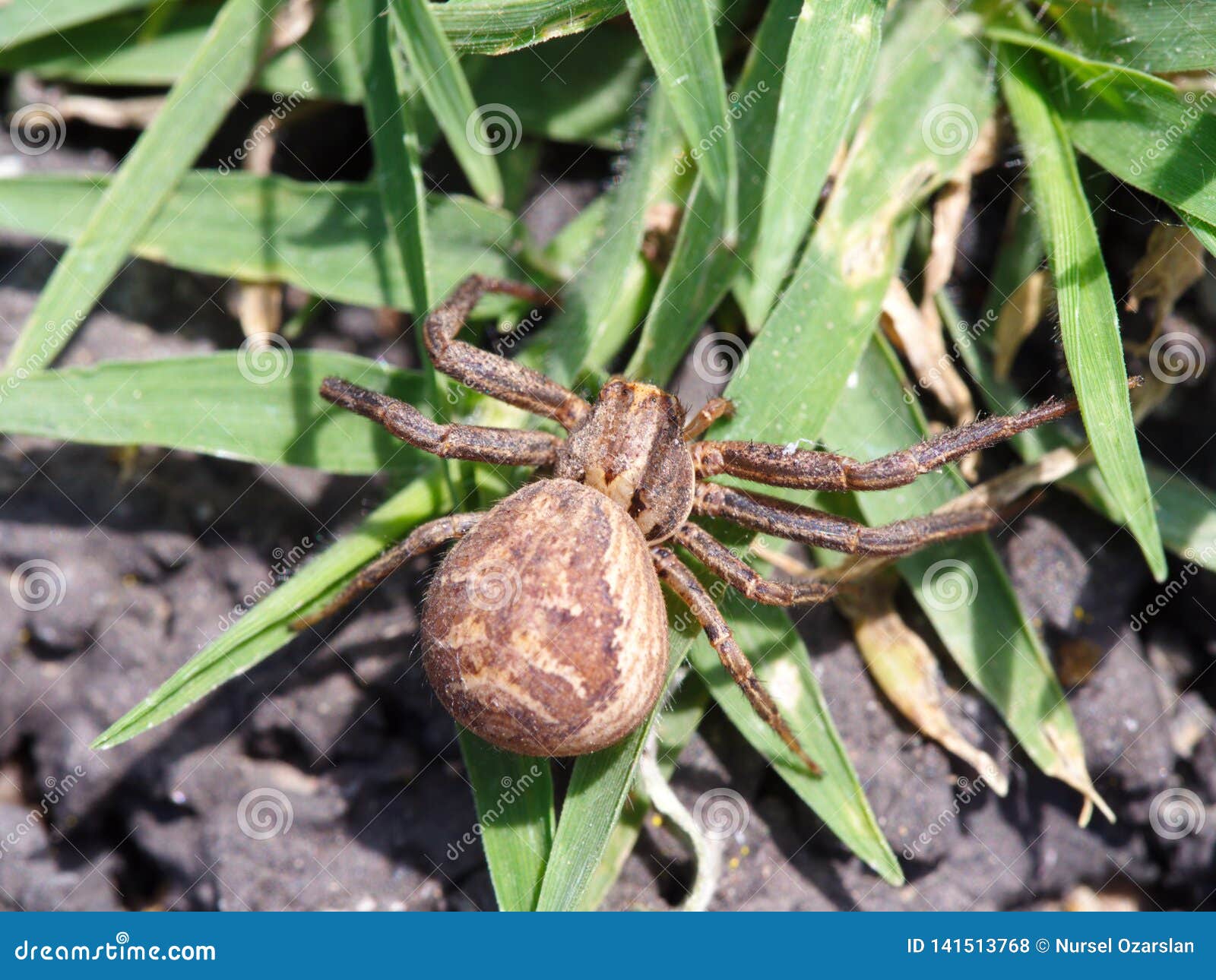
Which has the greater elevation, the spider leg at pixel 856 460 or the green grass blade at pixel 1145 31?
the green grass blade at pixel 1145 31

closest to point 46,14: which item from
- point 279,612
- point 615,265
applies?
point 615,265

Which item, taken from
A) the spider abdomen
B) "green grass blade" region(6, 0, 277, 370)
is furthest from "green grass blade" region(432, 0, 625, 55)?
the spider abdomen

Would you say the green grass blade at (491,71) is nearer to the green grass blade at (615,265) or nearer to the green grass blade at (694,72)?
the green grass blade at (615,265)

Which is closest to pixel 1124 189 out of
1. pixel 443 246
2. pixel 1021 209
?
pixel 1021 209

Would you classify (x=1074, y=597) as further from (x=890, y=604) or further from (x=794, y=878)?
(x=794, y=878)

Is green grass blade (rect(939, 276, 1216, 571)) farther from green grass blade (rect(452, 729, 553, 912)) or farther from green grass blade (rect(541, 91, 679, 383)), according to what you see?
green grass blade (rect(452, 729, 553, 912))

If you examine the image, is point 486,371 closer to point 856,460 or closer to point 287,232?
point 287,232

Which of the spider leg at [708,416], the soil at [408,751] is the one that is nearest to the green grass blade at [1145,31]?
the soil at [408,751]
